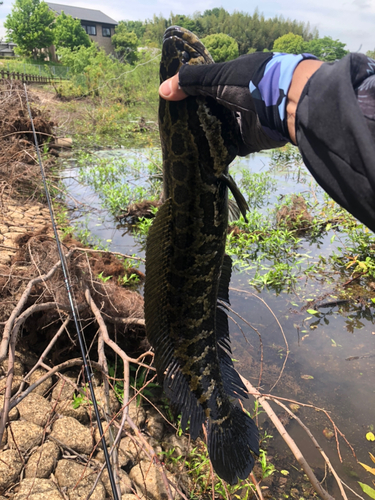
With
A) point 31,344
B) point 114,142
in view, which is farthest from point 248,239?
point 114,142

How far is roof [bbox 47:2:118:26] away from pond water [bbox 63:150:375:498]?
2458 inches

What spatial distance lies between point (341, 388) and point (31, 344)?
326cm

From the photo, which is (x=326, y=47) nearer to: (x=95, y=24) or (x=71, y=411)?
(x=95, y=24)

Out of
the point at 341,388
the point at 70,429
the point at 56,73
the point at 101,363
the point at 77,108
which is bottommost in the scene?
the point at 341,388

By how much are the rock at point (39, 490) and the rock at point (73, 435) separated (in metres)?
0.34

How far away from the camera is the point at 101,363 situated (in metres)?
2.75

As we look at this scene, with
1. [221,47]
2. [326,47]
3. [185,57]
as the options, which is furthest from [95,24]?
[185,57]

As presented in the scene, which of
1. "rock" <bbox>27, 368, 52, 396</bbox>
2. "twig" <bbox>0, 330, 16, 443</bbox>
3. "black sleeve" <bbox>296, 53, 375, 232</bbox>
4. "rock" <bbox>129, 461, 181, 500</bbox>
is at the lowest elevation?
"rock" <bbox>129, 461, 181, 500</bbox>

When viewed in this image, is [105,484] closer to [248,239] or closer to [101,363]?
[101,363]

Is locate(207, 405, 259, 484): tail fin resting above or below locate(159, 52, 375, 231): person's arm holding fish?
below

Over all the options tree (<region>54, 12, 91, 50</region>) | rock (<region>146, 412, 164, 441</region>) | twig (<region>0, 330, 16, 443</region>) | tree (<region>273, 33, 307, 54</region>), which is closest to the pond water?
rock (<region>146, 412, 164, 441</region>)

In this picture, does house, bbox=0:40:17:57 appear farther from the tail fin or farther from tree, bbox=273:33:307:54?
the tail fin

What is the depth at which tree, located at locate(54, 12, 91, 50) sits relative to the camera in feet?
153

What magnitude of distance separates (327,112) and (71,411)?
3163mm
